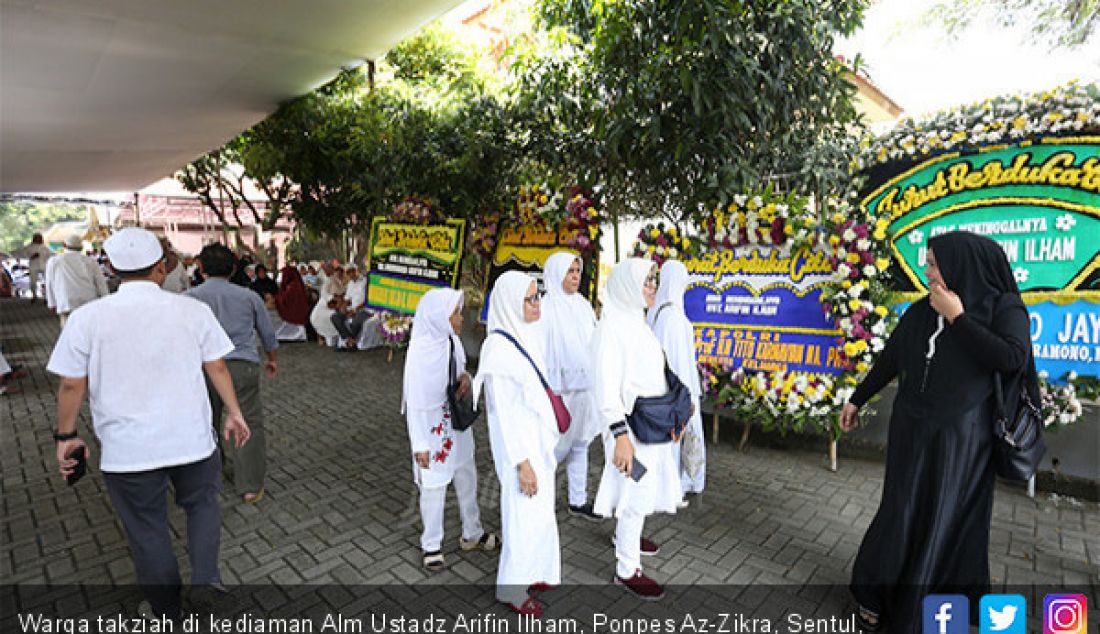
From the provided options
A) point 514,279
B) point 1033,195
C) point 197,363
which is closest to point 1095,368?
point 1033,195

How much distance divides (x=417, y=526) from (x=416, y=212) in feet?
17.1

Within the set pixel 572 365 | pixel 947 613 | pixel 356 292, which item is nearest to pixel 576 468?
pixel 572 365

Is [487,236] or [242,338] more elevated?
[487,236]

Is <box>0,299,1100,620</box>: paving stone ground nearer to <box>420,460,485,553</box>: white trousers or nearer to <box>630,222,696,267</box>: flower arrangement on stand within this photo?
<box>420,460,485,553</box>: white trousers

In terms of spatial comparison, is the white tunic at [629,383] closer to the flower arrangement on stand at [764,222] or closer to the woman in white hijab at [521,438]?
the woman in white hijab at [521,438]

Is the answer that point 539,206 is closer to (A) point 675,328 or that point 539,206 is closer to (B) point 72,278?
(A) point 675,328

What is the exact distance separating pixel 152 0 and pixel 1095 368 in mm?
7385

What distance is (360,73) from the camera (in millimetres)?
9359

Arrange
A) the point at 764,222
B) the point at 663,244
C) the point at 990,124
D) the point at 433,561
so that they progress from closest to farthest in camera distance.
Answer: the point at 433,561
the point at 990,124
the point at 764,222
the point at 663,244

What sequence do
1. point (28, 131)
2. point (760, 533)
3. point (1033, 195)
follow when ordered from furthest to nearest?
point (28, 131)
point (1033, 195)
point (760, 533)

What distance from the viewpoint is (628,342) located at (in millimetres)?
3053

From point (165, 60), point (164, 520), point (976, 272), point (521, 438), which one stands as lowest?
point (164, 520)

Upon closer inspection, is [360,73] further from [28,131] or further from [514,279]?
[514,279]

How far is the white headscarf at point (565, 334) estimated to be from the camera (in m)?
4.24
